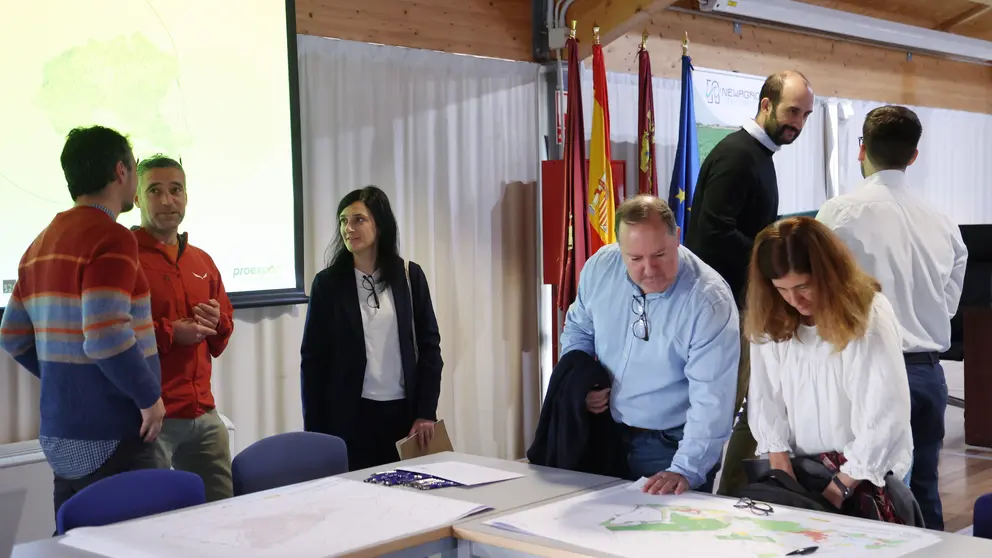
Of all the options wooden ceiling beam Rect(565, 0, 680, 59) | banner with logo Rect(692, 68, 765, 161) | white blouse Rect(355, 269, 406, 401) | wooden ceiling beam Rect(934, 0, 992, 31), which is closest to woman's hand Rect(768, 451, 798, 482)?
white blouse Rect(355, 269, 406, 401)

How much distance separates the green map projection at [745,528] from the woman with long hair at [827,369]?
283 mm

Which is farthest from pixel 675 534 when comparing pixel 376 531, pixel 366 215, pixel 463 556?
pixel 366 215

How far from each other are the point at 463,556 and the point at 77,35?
2.74 metres

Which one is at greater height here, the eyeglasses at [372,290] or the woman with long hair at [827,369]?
the eyeglasses at [372,290]

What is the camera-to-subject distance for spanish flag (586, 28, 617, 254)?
17.0 ft

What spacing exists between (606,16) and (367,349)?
295 centimetres

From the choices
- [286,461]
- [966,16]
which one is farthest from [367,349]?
[966,16]

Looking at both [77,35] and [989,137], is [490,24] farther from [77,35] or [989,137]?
[989,137]

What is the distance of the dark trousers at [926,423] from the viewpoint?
2.85 meters

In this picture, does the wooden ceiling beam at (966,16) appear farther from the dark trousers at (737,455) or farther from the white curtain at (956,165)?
the dark trousers at (737,455)

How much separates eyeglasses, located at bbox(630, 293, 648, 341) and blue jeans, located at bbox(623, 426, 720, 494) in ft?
0.84

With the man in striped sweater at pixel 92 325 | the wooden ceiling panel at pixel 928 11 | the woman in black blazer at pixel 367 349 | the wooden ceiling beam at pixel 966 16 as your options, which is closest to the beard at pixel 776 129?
the woman in black blazer at pixel 367 349

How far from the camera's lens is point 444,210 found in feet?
17.2

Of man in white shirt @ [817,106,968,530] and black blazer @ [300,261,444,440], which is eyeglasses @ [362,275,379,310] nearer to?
black blazer @ [300,261,444,440]
